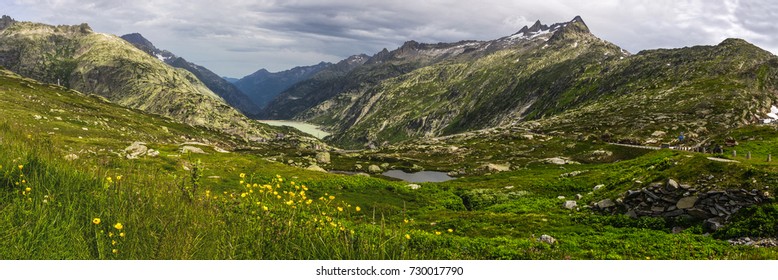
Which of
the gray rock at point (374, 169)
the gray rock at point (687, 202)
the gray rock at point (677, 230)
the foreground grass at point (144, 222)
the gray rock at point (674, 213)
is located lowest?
the gray rock at point (374, 169)

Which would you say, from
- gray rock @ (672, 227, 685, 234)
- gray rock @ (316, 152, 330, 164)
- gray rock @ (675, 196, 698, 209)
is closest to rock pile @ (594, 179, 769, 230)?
gray rock @ (675, 196, 698, 209)

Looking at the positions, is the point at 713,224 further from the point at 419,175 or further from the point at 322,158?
the point at 322,158

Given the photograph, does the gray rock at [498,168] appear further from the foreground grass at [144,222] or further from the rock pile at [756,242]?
the foreground grass at [144,222]

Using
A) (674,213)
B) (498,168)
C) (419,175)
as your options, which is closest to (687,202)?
(674,213)

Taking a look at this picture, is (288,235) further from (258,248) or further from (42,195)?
(42,195)

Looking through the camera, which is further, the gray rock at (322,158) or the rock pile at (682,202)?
the gray rock at (322,158)

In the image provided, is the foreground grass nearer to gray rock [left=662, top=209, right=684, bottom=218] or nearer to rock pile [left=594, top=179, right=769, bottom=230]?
rock pile [left=594, top=179, right=769, bottom=230]

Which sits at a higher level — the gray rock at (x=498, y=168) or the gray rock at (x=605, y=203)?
the gray rock at (x=605, y=203)

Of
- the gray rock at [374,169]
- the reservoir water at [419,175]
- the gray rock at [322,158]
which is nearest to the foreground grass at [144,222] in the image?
the reservoir water at [419,175]
